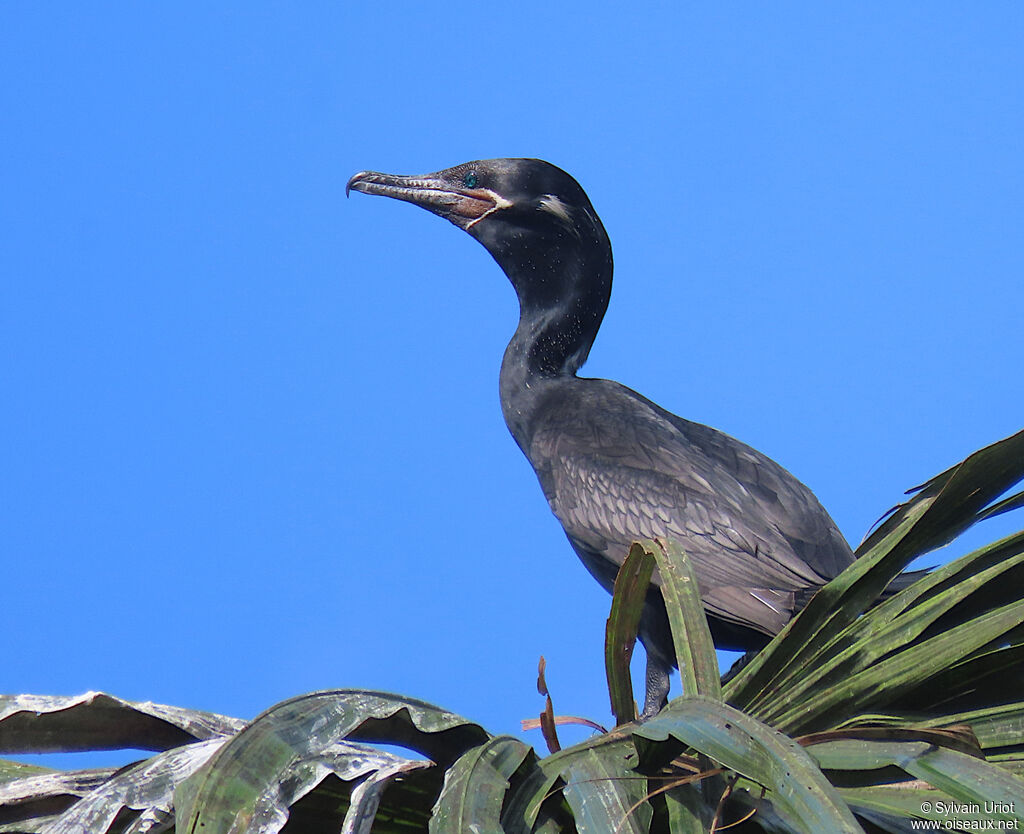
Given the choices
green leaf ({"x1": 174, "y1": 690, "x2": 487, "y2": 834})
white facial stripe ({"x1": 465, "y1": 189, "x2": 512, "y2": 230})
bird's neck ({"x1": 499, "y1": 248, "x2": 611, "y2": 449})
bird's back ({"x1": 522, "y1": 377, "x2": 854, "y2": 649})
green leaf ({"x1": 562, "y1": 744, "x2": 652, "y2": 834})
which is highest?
white facial stripe ({"x1": 465, "y1": 189, "x2": 512, "y2": 230})

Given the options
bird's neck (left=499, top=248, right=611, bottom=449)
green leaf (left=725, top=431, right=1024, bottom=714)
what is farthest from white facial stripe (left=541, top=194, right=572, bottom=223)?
green leaf (left=725, top=431, right=1024, bottom=714)

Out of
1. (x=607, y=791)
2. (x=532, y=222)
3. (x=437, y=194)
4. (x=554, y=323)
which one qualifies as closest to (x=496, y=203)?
(x=532, y=222)

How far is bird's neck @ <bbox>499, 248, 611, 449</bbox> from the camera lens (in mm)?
5508

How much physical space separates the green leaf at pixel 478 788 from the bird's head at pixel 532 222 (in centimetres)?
387

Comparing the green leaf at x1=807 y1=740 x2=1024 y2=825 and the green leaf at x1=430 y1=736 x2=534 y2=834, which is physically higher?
the green leaf at x1=430 y1=736 x2=534 y2=834

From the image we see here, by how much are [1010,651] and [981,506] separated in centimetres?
29

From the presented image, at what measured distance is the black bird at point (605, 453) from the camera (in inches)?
170

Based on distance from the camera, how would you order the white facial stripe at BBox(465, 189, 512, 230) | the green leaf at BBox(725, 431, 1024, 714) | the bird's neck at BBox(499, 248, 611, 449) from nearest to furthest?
the green leaf at BBox(725, 431, 1024, 714), the bird's neck at BBox(499, 248, 611, 449), the white facial stripe at BBox(465, 189, 512, 230)

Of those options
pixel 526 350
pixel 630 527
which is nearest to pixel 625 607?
pixel 630 527

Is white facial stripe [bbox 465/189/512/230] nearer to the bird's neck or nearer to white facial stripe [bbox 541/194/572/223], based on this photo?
white facial stripe [bbox 541/194/572/223]

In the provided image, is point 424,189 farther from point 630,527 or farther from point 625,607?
point 625,607

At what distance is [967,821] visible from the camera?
5.60 ft

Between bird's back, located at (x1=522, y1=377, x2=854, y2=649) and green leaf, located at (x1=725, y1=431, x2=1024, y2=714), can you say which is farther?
bird's back, located at (x1=522, y1=377, x2=854, y2=649)

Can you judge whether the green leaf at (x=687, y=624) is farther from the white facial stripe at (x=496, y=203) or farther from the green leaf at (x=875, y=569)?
the white facial stripe at (x=496, y=203)
